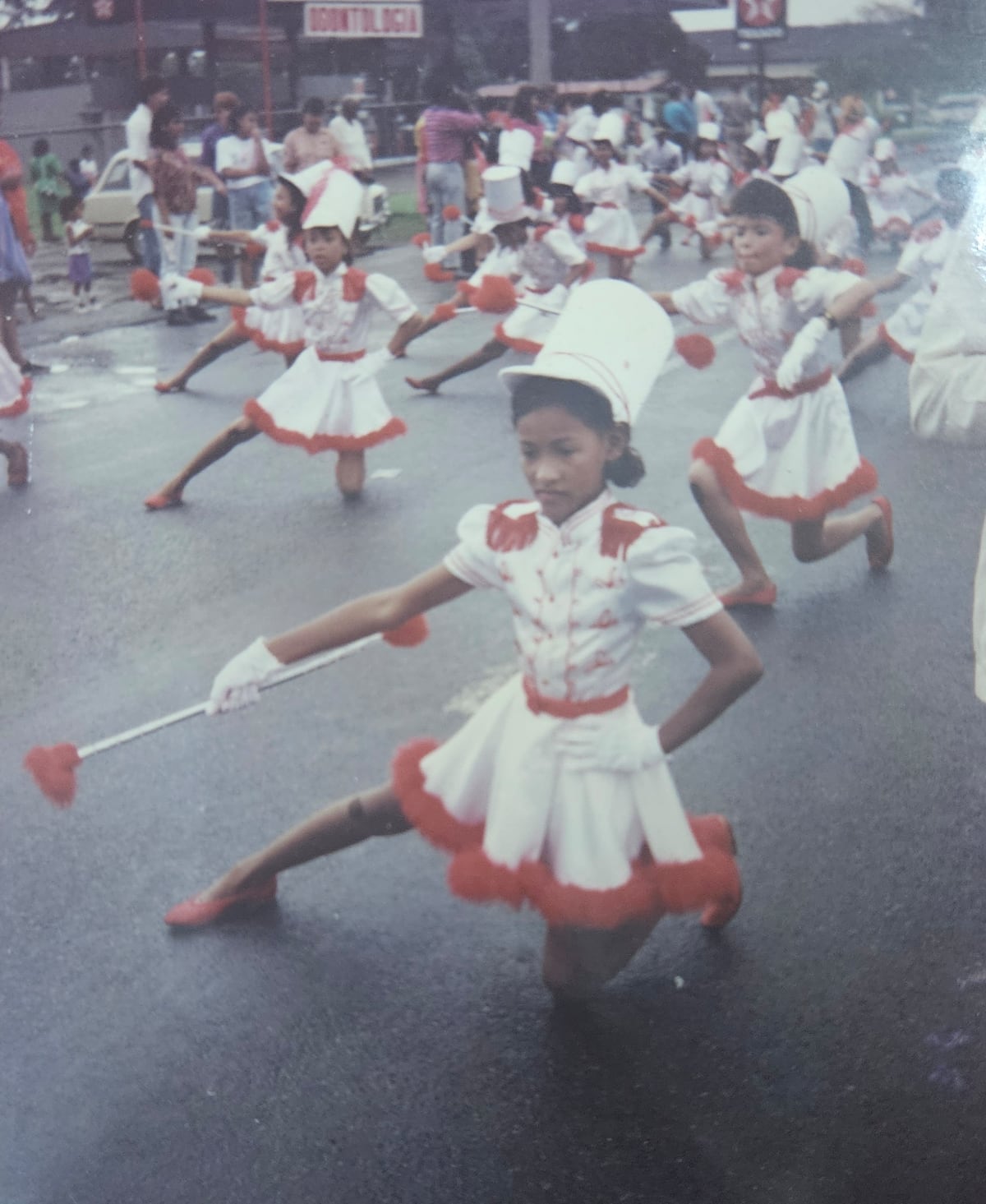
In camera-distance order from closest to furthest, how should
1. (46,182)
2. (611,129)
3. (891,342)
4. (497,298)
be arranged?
(611,129)
(497,298)
(891,342)
(46,182)

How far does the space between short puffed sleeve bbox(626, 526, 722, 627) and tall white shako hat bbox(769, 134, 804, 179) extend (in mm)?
1041

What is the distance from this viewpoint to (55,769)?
2.37 m

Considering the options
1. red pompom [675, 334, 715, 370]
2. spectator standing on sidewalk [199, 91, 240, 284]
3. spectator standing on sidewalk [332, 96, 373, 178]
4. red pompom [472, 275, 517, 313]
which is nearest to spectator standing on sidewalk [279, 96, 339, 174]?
spectator standing on sidewalk [332, 96, 373, 178]

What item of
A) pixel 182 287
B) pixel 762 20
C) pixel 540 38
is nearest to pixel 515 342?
pixel 182 287

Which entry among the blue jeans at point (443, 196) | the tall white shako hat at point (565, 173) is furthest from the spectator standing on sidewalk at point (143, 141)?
the tall white shako hat at point (565, 173)

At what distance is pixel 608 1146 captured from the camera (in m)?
2.31

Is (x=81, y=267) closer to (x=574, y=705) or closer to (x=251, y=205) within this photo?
(x=251, y=205)

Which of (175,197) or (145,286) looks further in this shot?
(175,197)

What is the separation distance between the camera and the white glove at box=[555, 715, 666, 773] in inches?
96.4

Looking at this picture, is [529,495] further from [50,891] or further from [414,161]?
[50,891]

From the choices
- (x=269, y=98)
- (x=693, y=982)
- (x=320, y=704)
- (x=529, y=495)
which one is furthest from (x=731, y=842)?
(x=529, y=495)

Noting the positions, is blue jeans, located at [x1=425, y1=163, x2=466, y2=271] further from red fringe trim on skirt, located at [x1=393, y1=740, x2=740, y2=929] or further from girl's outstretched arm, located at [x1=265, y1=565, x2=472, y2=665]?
red fringe trim on skirt, located at [x1=393, y1=740, x2=740, y2=929]

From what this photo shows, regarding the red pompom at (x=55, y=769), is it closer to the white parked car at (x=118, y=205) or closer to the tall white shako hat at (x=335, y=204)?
the white parked car at (x=118, y=205)

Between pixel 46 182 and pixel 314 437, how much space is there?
47.1 inches
